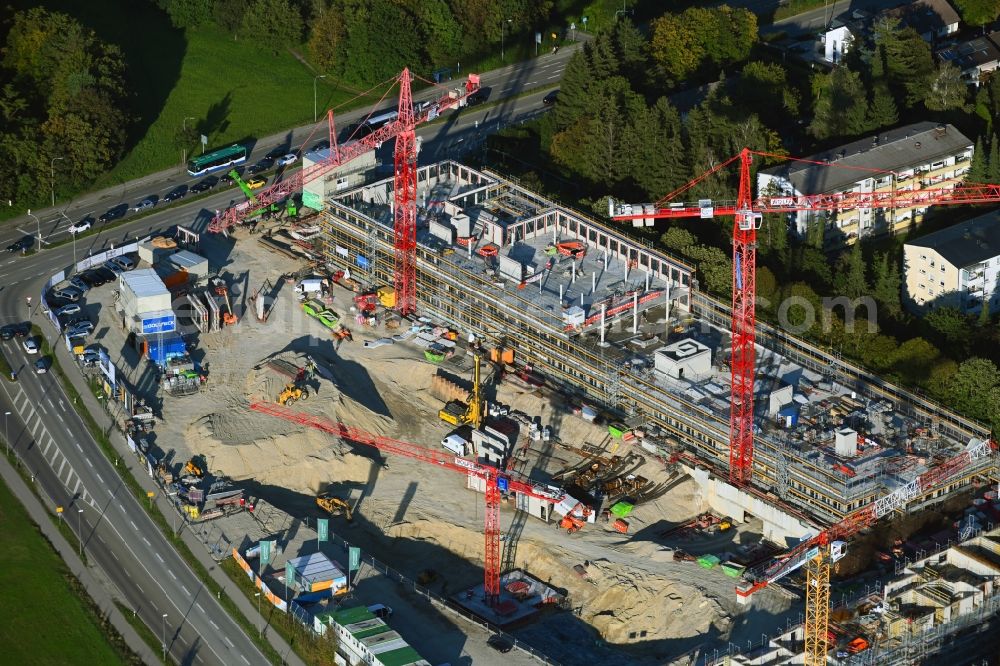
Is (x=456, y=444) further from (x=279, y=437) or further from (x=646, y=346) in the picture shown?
(x=646, y=346)

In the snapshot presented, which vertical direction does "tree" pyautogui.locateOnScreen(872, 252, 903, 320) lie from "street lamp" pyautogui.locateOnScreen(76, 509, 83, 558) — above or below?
above

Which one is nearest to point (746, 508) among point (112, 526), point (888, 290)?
point (888, 290)

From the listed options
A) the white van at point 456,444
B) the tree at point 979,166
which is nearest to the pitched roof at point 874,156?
the tree at point 979,166

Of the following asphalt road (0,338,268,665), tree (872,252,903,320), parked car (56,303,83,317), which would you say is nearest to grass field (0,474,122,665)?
asphalt road (0,338,268,665)

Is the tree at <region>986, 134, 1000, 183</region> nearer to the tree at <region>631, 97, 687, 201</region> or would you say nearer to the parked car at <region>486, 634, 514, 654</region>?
the tree at <region>631, 97, 687, 201</region>

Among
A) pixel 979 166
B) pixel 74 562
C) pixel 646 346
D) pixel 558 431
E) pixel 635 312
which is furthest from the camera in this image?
pixel 979 166

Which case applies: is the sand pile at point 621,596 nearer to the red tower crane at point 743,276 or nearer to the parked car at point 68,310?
the red tower crane at point 743,276
